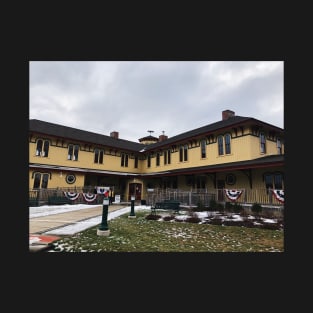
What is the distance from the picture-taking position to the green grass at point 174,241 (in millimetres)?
5863

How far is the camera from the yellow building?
16.7 metres

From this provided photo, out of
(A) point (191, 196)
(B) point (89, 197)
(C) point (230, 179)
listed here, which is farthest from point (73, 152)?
(C) point (230, 179)

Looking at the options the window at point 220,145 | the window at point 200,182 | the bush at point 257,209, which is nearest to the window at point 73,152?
the window at point 200,182

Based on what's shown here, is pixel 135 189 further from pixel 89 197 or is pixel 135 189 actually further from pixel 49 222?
pixel 49 222

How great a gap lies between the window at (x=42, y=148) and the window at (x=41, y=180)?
2.34 meters

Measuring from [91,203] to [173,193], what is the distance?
894 cm

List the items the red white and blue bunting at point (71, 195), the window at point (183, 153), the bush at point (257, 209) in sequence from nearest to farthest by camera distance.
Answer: the bush at point (257, 209)
the red white and blue bunting at point (71, 195)
the window at point (183, 153)

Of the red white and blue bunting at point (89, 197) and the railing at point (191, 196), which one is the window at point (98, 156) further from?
the red white and blue bunting at point (89, 197)

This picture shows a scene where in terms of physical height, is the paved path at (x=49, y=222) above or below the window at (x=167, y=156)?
below

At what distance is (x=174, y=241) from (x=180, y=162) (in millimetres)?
18455

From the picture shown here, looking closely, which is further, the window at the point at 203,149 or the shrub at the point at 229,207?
the window at the point at 203,149

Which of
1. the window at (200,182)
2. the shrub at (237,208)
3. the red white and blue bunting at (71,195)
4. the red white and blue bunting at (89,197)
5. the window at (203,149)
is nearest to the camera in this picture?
the shrub at (237,208)

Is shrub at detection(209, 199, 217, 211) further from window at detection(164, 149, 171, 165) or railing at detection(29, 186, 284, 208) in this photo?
window at detection(164, 149, 171, 165)

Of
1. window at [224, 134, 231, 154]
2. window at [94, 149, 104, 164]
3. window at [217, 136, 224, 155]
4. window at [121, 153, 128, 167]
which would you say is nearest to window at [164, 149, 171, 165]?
window at [121, 153, 128, 167]
